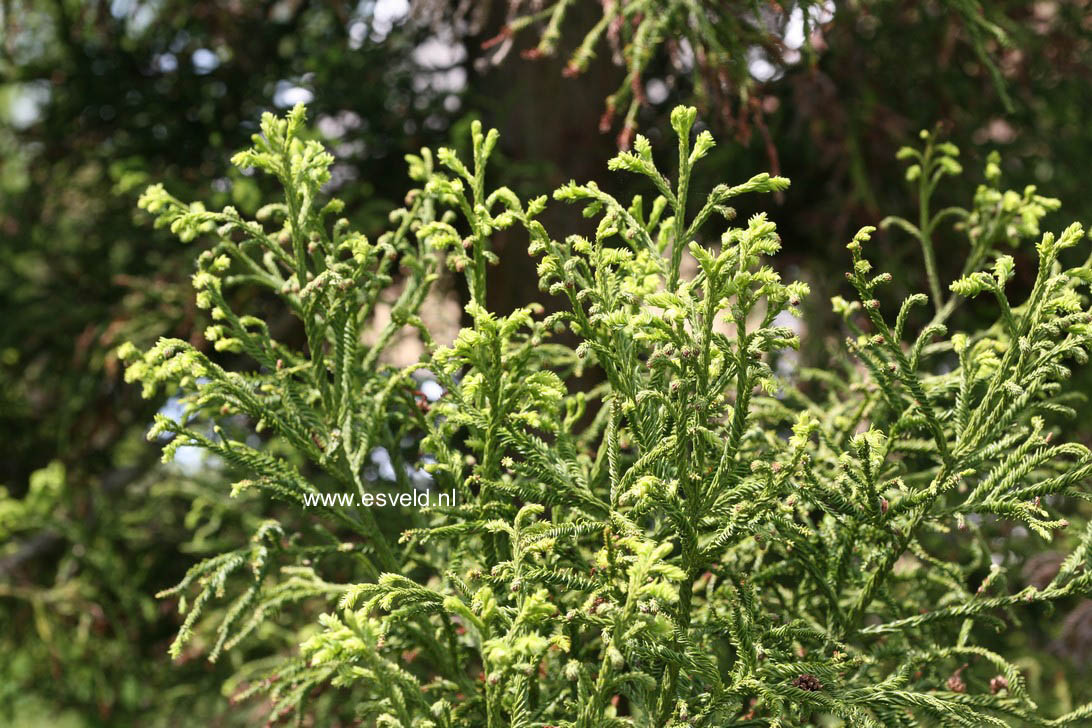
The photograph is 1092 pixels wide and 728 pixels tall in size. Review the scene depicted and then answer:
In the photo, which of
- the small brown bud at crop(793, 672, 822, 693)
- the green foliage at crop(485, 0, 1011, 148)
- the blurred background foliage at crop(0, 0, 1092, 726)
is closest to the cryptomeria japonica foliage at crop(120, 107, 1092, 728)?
the small brown bud at crop(793, 672, 822, 693)

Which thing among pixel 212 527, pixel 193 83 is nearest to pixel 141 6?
pixel 193 83

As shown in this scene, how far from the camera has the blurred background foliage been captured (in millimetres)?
3756

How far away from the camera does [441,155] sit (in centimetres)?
194

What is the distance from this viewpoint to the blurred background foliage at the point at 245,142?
3.76m

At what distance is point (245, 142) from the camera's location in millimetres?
3984

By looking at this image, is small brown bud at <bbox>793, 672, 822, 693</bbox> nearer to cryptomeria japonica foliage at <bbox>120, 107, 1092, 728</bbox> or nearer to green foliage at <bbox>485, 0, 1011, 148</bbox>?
cryptomeria japonica foliage at <bbox>120, 107, 1092, 728</bbox>

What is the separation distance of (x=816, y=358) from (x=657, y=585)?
11.2 ft

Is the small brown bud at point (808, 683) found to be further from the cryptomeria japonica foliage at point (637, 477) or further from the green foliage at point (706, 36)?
the green foliage at point (706, 36)

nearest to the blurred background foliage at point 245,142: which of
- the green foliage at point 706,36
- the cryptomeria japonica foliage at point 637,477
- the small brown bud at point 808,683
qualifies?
the green foliage at point 706,36

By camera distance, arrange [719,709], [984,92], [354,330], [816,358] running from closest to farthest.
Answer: [719,709] → [354,330] → [984,92] → [816,358]

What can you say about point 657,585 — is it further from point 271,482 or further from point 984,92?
Result: point 984,92

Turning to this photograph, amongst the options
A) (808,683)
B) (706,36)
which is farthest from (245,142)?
(808,683)

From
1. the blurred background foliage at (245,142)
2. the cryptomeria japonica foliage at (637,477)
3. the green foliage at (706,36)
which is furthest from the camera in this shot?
the blurred background foliage at (245,142)

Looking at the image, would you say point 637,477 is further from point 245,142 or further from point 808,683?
point 245,142
